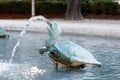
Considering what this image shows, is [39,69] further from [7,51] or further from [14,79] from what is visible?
[7,51]

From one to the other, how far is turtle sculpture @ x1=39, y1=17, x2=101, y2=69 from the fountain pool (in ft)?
0.60

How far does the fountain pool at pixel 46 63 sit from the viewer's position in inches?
300

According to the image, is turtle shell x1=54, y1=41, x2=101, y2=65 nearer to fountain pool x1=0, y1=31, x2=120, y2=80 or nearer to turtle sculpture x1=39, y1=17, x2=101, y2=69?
turtle sculpture x1=39, y1=17, x2=101, y2=69

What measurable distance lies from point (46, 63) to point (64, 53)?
52.3 inches

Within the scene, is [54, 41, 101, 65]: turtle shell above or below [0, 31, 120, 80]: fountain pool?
above

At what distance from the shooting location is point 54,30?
25.7ft

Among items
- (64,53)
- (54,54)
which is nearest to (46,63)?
(54,54)

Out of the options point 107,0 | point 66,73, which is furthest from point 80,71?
point 107,0

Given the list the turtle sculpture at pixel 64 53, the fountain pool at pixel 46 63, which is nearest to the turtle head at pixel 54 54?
the turtle sculpture at pixel 64 53

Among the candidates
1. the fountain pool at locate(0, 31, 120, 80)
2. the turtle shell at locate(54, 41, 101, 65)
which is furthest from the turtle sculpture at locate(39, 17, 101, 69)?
the fountain pool at locate(0, 31, 120, 80)

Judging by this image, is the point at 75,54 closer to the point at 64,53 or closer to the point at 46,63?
the point at 64,53

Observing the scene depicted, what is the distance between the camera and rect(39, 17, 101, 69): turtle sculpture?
25.6 ft

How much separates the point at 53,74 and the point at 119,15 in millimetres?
20270

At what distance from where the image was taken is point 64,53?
7906mm
